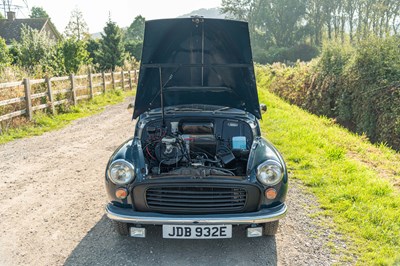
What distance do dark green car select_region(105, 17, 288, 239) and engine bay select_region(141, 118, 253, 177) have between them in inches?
0.5

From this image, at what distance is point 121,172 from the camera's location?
3201mm

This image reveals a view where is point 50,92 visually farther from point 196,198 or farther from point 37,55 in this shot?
point 196,198

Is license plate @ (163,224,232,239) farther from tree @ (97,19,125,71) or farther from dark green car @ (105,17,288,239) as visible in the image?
tree @ (97,19,125,71)

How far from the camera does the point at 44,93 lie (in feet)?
35.8

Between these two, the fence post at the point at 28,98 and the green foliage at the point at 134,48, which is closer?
the fence post at the point at 28,98

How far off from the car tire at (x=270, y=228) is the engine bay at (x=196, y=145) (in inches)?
22.8

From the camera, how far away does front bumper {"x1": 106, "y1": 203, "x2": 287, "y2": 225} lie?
294cm

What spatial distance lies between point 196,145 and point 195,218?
3.75 ft

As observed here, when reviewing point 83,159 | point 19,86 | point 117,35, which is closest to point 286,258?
point 83,159

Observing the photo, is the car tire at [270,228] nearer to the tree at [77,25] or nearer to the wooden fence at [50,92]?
the wooden fence at [50,92]

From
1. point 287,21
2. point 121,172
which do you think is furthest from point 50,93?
point 287,21

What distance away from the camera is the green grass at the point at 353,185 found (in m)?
3.42

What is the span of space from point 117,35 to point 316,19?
42.6 m

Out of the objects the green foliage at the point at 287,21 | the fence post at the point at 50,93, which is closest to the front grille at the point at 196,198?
the fence post at the point at 50,93
